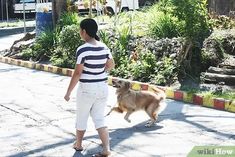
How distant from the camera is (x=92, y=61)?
5.87 meters

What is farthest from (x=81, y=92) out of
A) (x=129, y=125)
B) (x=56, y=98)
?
(x=56, y=98)

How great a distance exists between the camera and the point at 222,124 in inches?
307

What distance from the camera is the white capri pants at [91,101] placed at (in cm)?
588

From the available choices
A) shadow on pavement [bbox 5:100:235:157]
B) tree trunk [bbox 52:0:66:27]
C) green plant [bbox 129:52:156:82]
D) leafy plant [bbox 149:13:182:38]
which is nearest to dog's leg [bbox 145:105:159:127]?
shadow on pavement [bbox 5:100:235:157]

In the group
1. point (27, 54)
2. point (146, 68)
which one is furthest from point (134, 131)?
point (27, 54)

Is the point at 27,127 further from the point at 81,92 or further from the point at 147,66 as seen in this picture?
the point at 147,66

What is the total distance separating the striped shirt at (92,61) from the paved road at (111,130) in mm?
999

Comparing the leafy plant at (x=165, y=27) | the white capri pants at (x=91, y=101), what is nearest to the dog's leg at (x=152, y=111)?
the white capri pants at (x=91, y=101)

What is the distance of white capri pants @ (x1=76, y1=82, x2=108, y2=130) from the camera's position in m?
5.88

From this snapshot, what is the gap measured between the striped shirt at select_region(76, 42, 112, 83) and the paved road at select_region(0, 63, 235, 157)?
100 centimetres

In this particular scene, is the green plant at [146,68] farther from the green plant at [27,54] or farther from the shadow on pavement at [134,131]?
the green plant at [27,54]

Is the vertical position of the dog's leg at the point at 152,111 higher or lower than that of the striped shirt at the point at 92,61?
lower

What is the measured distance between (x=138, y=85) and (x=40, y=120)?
3.18 m

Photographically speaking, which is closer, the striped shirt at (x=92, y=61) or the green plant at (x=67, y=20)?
the striped shirt at (x=92, y=61)
